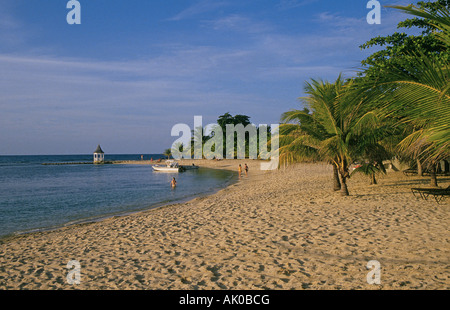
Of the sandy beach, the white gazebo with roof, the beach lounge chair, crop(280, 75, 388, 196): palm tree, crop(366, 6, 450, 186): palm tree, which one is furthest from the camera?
the white gazebo with roof

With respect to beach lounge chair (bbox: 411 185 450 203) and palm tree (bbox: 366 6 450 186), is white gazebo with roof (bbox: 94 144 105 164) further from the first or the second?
palm tree (bbox: 366 6 450 186)

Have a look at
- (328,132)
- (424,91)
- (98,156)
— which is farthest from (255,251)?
(98,156)

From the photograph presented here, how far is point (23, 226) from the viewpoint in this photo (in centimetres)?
1252

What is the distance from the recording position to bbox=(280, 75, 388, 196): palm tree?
11.3 metres

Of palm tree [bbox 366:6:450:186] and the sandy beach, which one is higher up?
palm tree [bbox 366:6:450:186]

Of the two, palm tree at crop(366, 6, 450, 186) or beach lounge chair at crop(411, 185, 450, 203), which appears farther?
beach lounge chair at crop(411, 185, 450, 203)

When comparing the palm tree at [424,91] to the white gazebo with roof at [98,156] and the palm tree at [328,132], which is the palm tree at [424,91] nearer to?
the palm tree at [328,132]

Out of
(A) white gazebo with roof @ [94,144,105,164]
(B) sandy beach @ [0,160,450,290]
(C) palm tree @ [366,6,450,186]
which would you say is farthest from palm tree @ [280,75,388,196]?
(A) white gazebo with roof @ [94,144,105,164]

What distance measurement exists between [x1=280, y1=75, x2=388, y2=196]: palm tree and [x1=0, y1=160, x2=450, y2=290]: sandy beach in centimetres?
231
